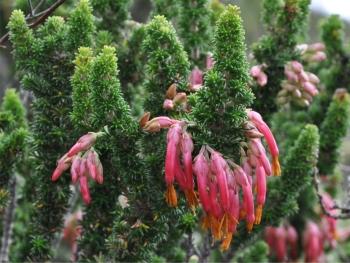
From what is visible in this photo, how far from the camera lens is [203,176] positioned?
180 centimetres

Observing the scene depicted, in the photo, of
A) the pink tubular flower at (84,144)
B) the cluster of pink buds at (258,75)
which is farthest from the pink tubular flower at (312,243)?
the pink tubular flower at (84,144)

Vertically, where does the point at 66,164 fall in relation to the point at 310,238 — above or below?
above

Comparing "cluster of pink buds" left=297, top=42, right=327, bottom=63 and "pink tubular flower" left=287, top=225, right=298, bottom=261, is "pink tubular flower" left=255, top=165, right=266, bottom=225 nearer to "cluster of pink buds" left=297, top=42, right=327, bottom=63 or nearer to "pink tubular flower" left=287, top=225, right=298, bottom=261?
"cluster of pink buds" left=297, top=42, right=327, bottom=63

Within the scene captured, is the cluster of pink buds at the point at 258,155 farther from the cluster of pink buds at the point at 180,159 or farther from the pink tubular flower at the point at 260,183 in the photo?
the cluster of pink buds at the point at 180,159

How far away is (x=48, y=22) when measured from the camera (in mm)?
2369

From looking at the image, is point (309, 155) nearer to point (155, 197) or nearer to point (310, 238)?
point (155, 197)

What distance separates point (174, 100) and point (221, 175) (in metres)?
0.45

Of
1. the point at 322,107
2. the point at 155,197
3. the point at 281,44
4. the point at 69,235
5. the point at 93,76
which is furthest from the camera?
the point at 69,235

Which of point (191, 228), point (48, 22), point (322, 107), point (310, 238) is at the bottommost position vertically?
point (310, 238)

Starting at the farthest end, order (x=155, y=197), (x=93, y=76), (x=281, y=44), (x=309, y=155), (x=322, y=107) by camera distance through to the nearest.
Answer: (x=322, y=107), (x=281, y=44), (x=309, y=155), (x=155, y=197), (x=93, y=76)

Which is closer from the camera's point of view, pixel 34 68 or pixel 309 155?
pixel 34 68

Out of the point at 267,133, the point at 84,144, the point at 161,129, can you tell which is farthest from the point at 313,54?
the point at 84,144

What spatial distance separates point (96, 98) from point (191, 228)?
80cm

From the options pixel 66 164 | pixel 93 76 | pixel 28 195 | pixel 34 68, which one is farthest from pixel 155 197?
pixel 28 195
